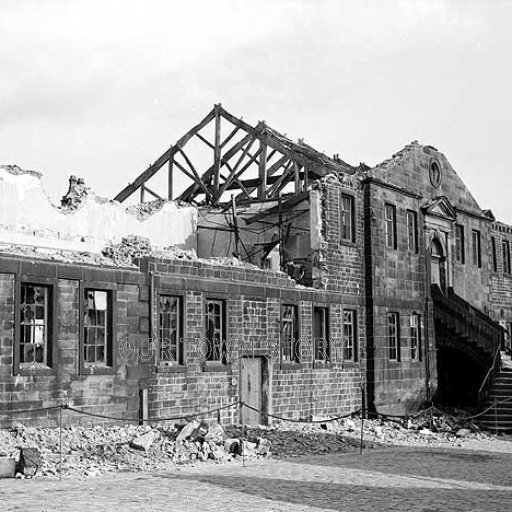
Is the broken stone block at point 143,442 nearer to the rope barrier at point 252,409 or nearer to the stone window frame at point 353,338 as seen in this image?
the rope barrier at point 252,409

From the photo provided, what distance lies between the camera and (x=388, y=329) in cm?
2973

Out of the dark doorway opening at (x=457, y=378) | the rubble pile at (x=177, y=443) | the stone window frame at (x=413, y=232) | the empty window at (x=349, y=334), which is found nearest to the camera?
the rubble pile at (x=177, y=443)

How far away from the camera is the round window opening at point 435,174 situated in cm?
3341

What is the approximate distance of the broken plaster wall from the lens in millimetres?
22016

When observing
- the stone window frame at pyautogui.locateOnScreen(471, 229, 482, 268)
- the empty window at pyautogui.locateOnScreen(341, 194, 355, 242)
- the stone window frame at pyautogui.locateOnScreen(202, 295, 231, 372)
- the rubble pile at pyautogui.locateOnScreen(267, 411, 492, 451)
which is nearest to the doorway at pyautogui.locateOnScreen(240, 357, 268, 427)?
the rubble pile at pyautogui.locateOnScreen(267, 411, 492, 451)

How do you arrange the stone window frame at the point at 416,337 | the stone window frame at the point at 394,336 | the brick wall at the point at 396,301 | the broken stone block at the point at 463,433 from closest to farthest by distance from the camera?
the broken stone block at the point at 463,433, the brick wall at the point at 396,301, the stone window frame at the point at 394,336, the stone window frame at the point at 416,337

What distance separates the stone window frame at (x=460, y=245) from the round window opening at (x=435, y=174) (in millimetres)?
2384

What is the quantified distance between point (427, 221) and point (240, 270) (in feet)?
35.7

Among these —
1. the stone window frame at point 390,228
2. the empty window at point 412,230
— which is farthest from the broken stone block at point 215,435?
the empty window at point 412,230

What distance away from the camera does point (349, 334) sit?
2866cm

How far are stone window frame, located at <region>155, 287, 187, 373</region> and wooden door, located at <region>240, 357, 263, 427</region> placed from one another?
233 cm

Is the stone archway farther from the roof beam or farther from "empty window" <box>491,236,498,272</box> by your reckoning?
the roof beam

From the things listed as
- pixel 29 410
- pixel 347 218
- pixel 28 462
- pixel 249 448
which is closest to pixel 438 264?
pixel 347 218

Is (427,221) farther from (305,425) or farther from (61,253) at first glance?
(61,253)
